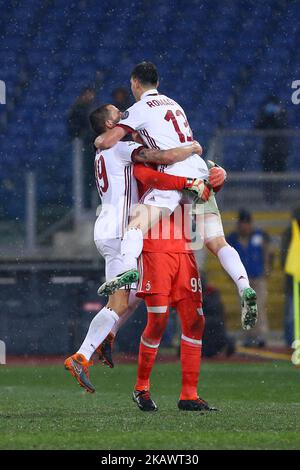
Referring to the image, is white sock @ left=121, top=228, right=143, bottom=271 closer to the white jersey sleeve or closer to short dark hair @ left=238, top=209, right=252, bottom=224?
A: the white jersey sleeve

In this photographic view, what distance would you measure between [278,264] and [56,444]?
28.9ft

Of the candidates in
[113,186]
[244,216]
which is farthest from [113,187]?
[244,216]

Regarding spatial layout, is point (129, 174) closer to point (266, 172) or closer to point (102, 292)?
point (102, 292)

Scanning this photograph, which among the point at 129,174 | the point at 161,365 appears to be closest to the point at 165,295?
the point at 129,174

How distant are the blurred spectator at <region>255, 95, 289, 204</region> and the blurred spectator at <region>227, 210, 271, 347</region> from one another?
2.04 ft

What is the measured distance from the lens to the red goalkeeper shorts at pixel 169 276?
6.52 meters

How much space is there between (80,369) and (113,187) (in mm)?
2301

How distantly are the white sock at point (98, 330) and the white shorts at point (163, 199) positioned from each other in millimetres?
643

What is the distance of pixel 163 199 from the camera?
6.61 m

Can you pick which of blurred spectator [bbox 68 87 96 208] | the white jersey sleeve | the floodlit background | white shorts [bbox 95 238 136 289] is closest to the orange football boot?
white shorts [bbox 95 238 136 289]

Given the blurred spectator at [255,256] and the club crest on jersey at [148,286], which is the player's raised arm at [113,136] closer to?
the club crest on jersey at [148,286]

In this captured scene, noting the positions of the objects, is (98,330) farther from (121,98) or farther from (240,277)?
(121,98)

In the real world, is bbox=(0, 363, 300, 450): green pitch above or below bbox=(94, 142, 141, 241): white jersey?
below

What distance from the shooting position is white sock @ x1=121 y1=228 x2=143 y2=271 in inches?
251
